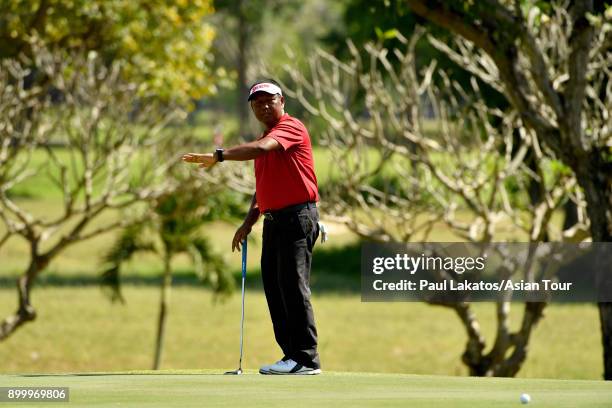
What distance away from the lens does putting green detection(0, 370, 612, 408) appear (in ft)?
22.6

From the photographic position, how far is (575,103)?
39.8 ft

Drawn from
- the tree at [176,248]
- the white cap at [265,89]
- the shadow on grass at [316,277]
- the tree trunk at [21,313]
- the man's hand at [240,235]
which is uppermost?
the shadow on grass at [316,277]

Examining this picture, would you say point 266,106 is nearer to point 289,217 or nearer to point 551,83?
point 289,217

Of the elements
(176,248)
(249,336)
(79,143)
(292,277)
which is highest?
(79,143)

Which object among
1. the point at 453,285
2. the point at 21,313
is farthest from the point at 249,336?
the point at 453,285

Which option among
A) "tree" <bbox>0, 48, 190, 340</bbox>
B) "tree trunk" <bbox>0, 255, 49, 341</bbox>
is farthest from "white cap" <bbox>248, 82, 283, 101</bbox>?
"tree trunk" <bbox>0, 255, 49, 341</bbox>

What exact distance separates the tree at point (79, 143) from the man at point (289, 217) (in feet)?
31.7

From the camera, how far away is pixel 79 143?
743 inches

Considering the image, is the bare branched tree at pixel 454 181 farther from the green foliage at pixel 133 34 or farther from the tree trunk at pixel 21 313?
the tree trunk at pixel 21 313

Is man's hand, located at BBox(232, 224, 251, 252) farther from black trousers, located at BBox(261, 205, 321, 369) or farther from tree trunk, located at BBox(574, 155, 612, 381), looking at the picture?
tree trunk, located at BBox(574, 155, 612, 381)

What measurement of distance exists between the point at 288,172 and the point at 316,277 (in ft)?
108

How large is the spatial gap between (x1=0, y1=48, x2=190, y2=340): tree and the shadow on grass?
15.6 metres

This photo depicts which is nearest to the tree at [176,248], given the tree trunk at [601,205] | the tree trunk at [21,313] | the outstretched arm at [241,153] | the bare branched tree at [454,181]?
the tree trunk at [21,313]

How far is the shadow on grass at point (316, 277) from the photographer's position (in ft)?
123
